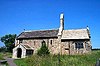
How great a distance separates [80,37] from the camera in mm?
41750

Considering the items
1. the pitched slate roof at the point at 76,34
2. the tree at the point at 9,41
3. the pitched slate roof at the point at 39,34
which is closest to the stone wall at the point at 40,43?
the pitched slate roof at the point at 39,34

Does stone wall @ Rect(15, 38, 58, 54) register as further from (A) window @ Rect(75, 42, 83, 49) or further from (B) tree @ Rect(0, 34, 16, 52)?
(B) tree @ Rect(0, 34, 16, 52)

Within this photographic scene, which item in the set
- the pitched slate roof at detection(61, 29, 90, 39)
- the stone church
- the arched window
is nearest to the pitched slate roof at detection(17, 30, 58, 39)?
the stone church

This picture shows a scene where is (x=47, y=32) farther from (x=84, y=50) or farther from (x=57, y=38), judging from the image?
(x=84, y=50)

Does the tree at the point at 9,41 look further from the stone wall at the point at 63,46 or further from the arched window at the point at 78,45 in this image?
the arched window at the point at 78,45

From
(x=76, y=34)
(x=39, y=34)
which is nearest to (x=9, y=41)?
(x=39, y=34)

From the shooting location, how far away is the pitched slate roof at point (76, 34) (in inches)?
1655

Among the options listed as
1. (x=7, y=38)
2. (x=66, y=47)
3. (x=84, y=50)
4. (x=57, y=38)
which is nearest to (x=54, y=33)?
(x=57, y=38)

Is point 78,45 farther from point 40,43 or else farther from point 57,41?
point 40,43

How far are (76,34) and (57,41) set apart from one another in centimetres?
542

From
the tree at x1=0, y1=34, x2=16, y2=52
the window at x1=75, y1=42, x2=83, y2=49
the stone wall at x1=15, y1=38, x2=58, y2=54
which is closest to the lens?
the window at x1=75, y1=42, x2=83, y2=49

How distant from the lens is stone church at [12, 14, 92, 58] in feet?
137

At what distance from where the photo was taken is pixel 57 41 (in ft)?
144

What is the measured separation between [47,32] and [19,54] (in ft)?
33.6
